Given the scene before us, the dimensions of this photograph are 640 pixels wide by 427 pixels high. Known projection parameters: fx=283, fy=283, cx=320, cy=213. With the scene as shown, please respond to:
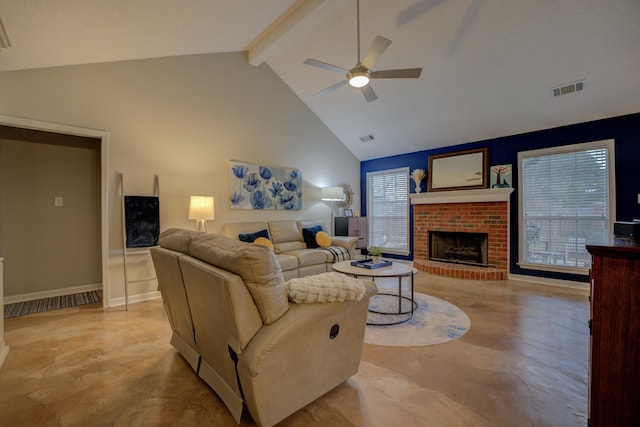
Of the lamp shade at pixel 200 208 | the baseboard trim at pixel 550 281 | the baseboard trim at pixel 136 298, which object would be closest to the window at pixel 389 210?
the baseboard trim at pixel 550 281

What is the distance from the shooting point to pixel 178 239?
6.38 ft

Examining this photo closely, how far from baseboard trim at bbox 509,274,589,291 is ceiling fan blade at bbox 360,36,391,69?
13.4ft

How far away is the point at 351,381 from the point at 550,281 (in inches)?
158

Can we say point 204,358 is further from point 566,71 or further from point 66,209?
point 566,71

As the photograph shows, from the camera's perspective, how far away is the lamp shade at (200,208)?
3.71m

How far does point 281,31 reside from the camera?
12.2 feet

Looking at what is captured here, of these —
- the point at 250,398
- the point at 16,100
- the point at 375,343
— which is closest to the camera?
the point at 250,398

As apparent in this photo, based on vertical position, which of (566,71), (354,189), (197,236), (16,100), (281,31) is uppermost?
(281,31)

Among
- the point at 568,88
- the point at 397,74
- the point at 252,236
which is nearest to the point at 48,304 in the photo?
the point at 252,236

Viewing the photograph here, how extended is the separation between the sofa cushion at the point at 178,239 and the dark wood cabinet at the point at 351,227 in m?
4.11

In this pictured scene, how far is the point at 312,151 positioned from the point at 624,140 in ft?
15.0

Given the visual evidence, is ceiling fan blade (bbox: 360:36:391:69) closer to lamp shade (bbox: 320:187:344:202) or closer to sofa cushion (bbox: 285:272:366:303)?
sofa cushion (bbox: 285:272:366:303)

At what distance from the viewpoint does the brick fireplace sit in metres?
4.56

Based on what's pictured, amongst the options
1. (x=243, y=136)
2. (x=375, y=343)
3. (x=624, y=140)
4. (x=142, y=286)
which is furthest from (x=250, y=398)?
(x=624, y=140)
